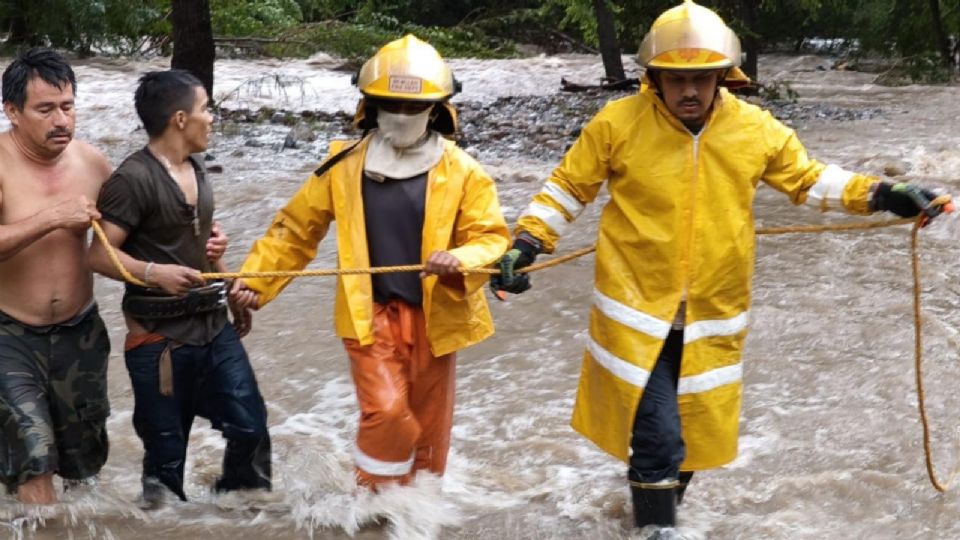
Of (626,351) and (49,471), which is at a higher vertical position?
(626,351)

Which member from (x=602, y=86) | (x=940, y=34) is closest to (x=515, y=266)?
(x=602, y=86)

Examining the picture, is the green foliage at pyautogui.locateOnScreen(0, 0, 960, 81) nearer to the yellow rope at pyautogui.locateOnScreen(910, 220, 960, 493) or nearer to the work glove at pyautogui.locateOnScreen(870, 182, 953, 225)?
the yellow rope at pyautogui.locateOnScreen(910, 220, 960, 493)

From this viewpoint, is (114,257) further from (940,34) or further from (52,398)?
(940,34)

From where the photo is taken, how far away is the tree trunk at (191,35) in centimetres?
1331

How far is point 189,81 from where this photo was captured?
412 cm

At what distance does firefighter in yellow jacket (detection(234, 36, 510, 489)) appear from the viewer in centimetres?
403

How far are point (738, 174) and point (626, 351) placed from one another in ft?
2.19

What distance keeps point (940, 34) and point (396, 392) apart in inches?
831

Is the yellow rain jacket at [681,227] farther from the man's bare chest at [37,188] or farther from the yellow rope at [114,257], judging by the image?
the man's bare chest at [37,188]

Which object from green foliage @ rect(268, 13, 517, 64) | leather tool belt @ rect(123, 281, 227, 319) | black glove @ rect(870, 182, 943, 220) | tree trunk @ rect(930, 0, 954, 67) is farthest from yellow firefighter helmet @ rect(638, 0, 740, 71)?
tree trunk @ rect(930, 0, 954, 67)

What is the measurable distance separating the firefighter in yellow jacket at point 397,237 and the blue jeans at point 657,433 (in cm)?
60

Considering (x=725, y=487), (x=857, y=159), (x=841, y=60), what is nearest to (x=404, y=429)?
(x=725, y=487)

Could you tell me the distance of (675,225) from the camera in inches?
156

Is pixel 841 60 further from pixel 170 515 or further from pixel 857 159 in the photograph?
pixel 170 515
